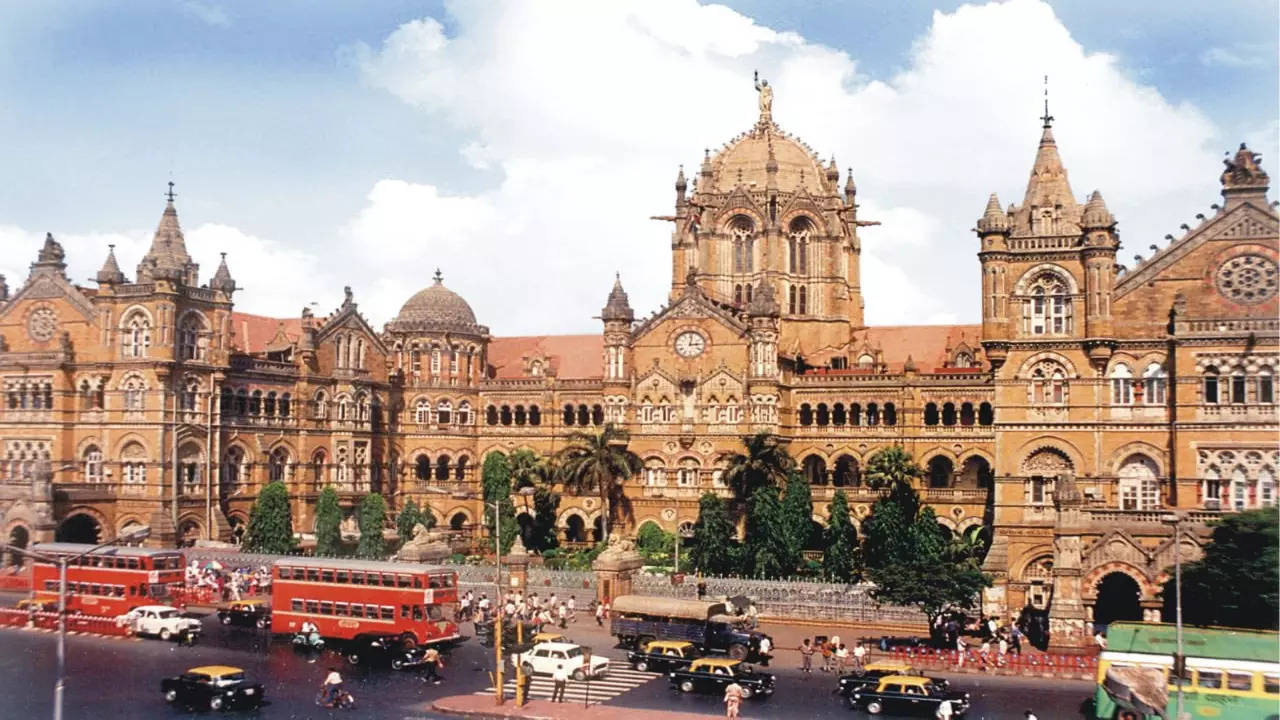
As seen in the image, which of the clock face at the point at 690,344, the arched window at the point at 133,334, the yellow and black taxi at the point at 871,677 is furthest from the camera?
the clock face at the point at 690,344

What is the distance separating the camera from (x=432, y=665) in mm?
45656

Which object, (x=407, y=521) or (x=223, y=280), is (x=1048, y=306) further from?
(x=223, y=280)

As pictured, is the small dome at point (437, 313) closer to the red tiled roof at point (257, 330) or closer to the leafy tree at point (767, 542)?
the red tiled roof at point (257, 330)

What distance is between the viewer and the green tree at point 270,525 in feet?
241

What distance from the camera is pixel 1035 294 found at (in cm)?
5741

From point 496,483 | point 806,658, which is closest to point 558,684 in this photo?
point 806,658

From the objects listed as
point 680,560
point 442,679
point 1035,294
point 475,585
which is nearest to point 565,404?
point 680,560

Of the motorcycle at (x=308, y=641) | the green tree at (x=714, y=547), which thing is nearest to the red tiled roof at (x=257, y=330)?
the green tree at (x=714, y=547)

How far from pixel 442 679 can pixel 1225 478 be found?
104ft

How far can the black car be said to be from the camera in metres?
47.0

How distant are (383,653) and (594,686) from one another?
30.5ft

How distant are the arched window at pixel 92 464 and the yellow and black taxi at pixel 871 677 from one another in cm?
5013

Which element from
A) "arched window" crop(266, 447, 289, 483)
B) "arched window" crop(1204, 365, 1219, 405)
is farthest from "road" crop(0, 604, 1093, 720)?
"arched window" crop(266, 447, 289, 483)

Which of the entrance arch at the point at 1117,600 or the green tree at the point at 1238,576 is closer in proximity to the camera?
the green tree at the point at 1238,576
